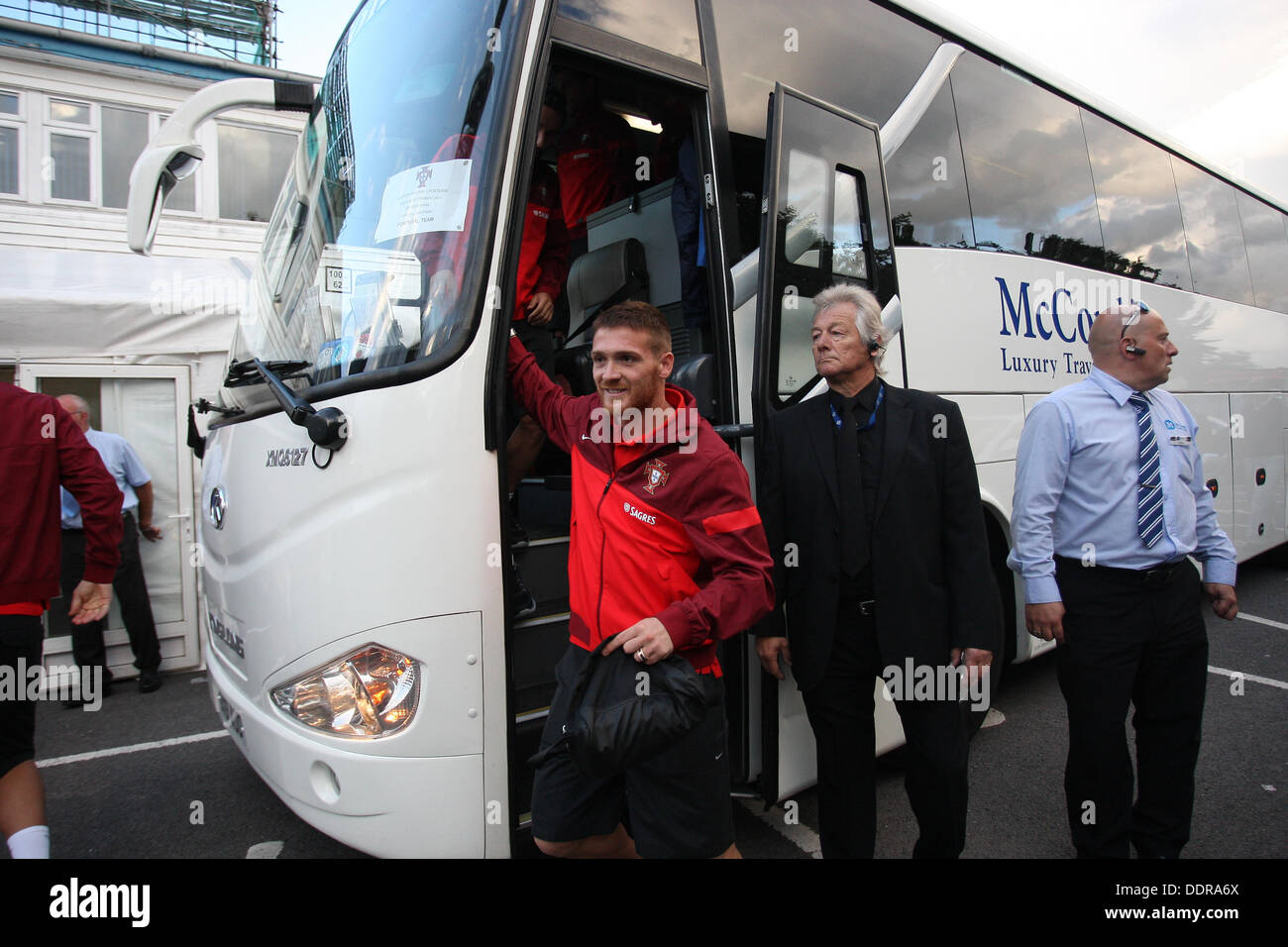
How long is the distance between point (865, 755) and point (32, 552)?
10.2 feet

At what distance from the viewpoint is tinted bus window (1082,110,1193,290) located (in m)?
4.96

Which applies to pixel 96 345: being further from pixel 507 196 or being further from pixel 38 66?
pixel 38 66

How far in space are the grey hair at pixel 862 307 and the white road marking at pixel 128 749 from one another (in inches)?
167

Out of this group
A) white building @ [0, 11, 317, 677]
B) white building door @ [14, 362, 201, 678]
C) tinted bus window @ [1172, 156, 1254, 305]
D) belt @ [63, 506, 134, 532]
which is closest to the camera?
belt @ [63, 506, 134, 532]

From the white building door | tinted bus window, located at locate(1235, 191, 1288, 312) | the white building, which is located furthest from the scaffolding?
tinted bus window, located at locate(1235, 191, 1288, 312)

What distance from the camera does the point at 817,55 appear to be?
10.8 ft

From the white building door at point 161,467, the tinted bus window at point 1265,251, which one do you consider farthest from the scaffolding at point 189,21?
the tinted bus window at point 1265,251

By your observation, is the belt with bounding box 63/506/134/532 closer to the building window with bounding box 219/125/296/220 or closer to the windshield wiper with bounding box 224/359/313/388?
the windshield wiper with bounding box 224/359/313/388

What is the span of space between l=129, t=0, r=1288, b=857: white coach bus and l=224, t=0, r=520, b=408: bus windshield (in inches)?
0.5

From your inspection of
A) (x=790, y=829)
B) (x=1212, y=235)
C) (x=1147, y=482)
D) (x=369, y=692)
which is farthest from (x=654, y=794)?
(x=1212, y=235)

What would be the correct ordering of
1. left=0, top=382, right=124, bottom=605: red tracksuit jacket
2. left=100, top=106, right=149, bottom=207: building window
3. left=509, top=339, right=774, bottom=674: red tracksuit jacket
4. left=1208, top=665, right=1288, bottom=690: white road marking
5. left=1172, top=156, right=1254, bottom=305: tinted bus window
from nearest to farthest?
left=509, top=339, right=774, bottom=674: red tracksuit jacket
left=0, top=382, right=124, bottom=605: red tracksuit jacket
left=1208, top=665, right=1288, bottom=690: white road marking
left=1172, top=156, right=1254, bottom=305: tinted bus window
left=100, top=106, right=149, bottom=207: building window

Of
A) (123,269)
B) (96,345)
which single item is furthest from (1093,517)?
(123,269)

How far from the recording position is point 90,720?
4879 mm
